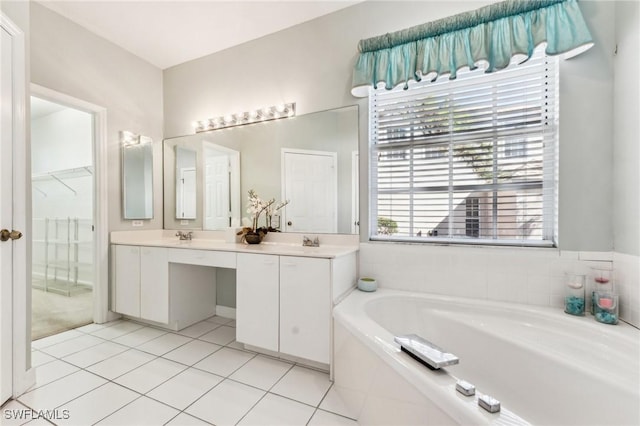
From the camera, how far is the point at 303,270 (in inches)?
71.6

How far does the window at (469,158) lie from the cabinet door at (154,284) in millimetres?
1915

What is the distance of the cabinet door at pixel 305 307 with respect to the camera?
176cm

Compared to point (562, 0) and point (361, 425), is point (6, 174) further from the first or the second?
point (562, 0)

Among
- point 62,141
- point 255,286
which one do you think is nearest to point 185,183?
point 255,286

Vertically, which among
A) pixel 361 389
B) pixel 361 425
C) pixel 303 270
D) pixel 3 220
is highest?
pixel 3 220

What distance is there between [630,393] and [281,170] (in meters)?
2.43

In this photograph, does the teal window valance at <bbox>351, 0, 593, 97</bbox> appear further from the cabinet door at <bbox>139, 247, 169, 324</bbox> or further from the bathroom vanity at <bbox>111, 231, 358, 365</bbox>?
the cabinet door at <bbox>139, 247, 169, 324</bbox>

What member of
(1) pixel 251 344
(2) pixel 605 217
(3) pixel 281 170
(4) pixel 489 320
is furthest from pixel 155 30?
(2) pixel 605 217

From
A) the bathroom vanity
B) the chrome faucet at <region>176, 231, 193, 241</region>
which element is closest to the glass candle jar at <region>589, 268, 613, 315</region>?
the bathroom vanity

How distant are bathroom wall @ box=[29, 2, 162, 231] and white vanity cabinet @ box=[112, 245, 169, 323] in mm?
417

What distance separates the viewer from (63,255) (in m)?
3.78

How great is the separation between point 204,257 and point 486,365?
6.84 feet

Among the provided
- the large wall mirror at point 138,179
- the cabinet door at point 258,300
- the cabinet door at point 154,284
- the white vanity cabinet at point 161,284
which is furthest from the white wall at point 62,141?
the cabinet door at point 258,300

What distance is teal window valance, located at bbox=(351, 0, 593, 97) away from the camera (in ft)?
5.21
